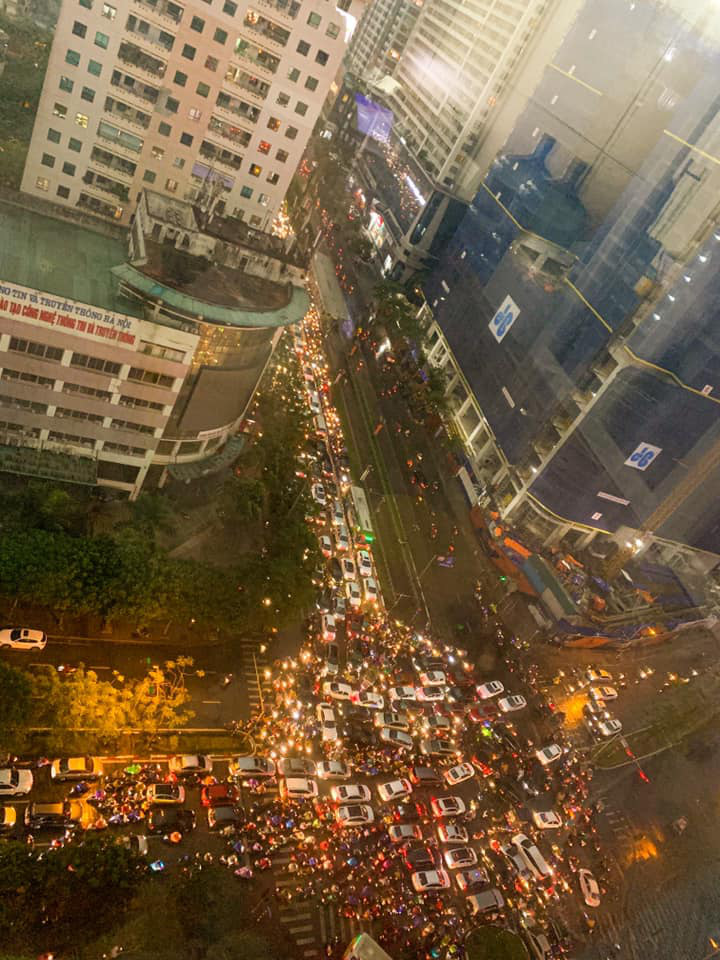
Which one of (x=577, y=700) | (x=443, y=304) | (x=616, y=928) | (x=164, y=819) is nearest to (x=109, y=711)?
(x=164, y=819)

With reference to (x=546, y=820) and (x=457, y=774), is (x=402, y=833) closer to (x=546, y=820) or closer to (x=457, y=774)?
(x=457, y=774)

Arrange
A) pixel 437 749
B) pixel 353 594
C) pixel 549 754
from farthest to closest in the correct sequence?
pixel 353 594 → pixel 549 754 → pixel 437 749

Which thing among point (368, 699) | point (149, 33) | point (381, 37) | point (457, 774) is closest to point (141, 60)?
point (149, 33)

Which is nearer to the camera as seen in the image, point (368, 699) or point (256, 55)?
point (368, 699)

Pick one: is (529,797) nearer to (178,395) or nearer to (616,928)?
(616,928)

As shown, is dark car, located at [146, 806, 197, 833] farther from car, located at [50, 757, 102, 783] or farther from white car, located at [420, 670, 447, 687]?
white car, located at [420, 670, 447, 687]

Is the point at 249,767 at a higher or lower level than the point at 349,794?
lower

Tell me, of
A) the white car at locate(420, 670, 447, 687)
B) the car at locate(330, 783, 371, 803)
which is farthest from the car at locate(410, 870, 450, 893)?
the white car at locate(420, 670, 447, 687)
